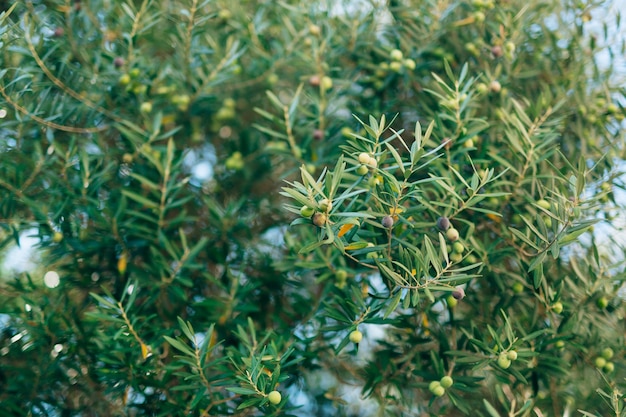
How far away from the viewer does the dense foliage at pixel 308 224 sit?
1.82 m

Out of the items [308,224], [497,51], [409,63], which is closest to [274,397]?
[308,224]

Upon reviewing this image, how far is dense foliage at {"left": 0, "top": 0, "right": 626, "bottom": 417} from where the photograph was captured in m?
1.82

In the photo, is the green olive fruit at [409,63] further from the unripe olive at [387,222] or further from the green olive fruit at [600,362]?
the green olive fruit at [600,362]

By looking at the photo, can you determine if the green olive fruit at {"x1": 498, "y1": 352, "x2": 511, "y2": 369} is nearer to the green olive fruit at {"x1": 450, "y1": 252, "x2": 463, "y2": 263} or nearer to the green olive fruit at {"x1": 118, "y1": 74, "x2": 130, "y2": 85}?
the green olive fruit at {"x1": 450, "y1": 252, "x2": 463, "y2": 263}

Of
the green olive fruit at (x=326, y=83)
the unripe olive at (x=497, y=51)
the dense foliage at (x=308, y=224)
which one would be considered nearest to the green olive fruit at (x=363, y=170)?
the dense foliage at (x=308, y=224)

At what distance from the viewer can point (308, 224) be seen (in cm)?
164

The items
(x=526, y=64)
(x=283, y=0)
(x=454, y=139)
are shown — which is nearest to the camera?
(x=454, y=139)

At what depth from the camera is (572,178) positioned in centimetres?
162

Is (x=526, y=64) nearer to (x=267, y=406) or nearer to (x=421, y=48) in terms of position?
(x=421, y=48)

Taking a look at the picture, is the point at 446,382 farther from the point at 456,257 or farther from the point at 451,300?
the point at 456,257

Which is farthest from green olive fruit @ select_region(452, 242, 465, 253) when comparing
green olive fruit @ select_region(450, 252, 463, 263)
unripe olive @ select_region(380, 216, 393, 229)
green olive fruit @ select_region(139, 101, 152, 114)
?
green olive fruit @ select_region(139, 101, 152, 114)

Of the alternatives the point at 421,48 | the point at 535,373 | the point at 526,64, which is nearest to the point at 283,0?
the point at 421,48

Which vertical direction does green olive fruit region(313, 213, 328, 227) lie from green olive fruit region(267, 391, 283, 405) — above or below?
above

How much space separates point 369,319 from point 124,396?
901mm
